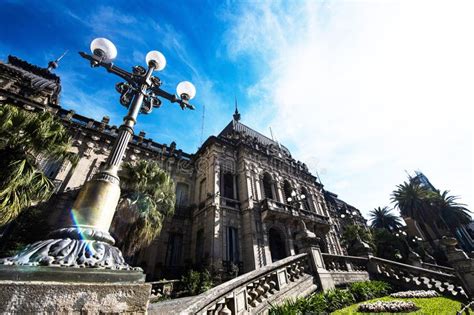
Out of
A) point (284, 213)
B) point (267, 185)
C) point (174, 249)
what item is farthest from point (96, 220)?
point (267, 185)

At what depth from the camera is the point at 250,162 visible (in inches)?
730

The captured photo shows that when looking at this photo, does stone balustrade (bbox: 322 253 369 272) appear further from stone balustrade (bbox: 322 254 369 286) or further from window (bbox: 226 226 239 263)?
window (bbox: 226 226 239 263)

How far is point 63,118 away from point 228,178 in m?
13.1

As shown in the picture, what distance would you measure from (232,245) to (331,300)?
28.0 ft

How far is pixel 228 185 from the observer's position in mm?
17391

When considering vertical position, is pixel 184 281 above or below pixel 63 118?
below

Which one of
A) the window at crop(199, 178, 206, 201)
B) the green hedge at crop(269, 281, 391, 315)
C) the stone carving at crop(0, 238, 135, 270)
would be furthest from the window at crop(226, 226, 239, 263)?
the stone carving at crop(0, 238, 135, 270)

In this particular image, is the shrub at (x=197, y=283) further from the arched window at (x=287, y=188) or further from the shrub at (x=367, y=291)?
the arched window at (x=287, y=188)

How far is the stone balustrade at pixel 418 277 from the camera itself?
24.5ft

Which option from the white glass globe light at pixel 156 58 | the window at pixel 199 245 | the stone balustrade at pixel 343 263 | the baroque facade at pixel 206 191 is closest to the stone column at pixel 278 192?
the baroque facade at pixel 206 191

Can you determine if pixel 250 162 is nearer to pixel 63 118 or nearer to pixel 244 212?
pixel 244 212

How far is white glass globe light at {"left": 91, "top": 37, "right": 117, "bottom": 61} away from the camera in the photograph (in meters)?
4.06

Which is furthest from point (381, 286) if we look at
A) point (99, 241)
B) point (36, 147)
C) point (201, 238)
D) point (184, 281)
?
point (36, 147)

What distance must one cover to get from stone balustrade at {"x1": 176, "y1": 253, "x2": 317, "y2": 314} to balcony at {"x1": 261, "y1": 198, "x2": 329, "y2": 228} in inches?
285
